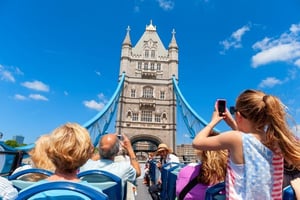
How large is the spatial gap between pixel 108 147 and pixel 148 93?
1104 inches

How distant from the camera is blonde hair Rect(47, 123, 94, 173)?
4.27ft

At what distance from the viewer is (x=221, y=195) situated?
146 centimetres

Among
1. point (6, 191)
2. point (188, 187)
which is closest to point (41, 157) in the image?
point (6, 191)

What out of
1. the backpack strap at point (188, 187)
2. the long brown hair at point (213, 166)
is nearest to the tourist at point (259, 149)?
the long brown hair at point (213, 166)

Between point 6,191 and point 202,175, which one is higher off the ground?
point 202,175

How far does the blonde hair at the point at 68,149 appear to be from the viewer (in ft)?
4.27

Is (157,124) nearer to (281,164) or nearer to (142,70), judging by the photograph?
(142,70)

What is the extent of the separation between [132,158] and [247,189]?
4.83 feet

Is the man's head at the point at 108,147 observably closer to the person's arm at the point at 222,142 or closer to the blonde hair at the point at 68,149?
the blonde hair at the point at 68,149

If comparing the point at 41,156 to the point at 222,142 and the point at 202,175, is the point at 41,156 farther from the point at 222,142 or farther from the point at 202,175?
the point at 222,142

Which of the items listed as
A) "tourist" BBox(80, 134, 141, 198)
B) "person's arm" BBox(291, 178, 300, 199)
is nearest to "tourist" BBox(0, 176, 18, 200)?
"tourist" BBox(80, 134, 141, 198)

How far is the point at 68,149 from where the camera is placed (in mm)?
1303

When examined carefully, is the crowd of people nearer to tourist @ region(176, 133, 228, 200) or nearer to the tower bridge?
tourist @ region(176, 133, 228, 200)

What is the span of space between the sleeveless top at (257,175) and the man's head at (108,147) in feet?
4.10
